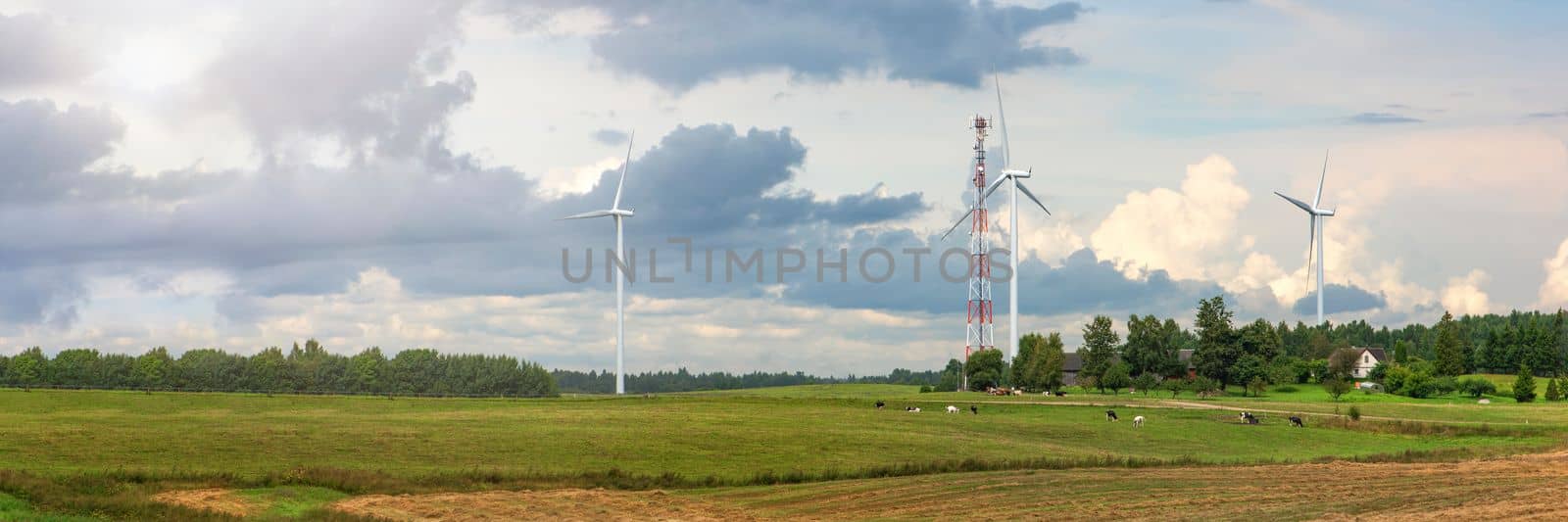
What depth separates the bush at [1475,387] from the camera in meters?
160

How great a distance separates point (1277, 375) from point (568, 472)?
127 metres

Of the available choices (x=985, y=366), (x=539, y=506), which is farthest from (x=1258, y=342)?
(x=539, y=506)

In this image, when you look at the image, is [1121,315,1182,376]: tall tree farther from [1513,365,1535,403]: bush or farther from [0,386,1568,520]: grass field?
[0,386,1568,520]: grass field

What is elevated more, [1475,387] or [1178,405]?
[1475,387]

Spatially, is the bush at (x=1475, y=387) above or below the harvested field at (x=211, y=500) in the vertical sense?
above

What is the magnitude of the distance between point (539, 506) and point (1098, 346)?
133 metres

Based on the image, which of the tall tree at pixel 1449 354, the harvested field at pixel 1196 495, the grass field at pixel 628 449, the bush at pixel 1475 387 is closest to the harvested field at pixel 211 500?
the grass field at pixel 628 449

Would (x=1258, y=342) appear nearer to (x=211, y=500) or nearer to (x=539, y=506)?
(x=539, y=506)

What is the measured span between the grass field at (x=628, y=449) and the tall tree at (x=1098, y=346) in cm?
5511

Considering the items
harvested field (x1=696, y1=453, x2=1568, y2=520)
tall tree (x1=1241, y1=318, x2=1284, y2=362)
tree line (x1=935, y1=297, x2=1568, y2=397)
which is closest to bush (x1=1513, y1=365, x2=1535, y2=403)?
tree line (x1=935, y1=297, x2=1568, y2=397)

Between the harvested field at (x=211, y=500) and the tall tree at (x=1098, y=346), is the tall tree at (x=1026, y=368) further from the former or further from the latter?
the harvested field at (x=211, y=500)

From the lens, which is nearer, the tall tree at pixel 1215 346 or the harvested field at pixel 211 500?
the harvested field at pixel 211 500

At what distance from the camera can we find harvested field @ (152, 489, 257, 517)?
46.9 metres

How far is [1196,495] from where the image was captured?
5297 cm
